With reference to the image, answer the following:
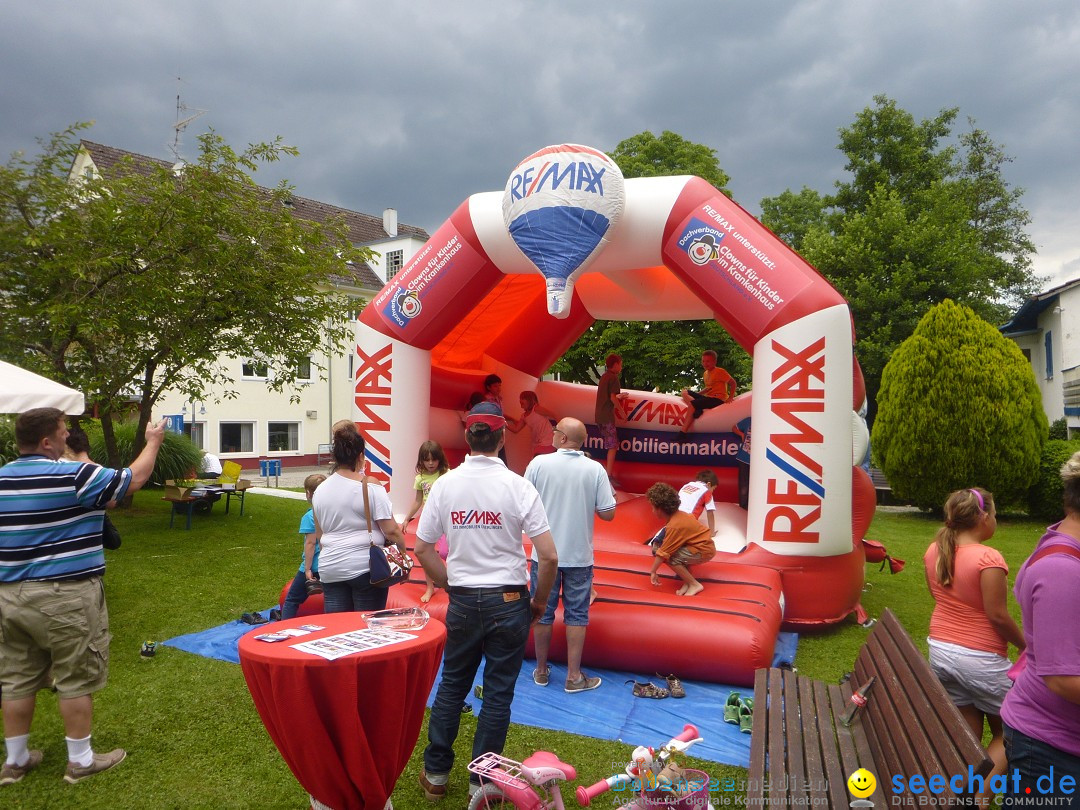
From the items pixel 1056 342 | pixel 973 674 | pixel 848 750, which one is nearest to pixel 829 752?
pixel 848 750

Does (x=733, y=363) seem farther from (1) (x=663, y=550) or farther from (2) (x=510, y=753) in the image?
(2) (x=510, y=753)

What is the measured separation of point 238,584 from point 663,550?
14.2 ft

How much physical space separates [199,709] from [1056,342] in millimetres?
19207

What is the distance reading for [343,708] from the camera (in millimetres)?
2547

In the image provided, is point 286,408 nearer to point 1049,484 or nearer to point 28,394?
point 28,394

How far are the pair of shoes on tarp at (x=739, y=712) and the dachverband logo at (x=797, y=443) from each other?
1.63m

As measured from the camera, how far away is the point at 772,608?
5.10m

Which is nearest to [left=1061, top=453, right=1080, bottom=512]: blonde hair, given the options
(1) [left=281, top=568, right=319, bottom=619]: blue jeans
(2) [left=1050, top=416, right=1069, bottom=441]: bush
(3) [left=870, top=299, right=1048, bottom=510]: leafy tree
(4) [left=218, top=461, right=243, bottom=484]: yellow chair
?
(1) [left=281, top=568, right=319, bottom=619]: blue jeans

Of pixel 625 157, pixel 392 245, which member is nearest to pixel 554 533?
pixel 625 157

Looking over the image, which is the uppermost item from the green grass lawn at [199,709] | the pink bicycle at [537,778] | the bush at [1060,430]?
the bush at [1060,430]

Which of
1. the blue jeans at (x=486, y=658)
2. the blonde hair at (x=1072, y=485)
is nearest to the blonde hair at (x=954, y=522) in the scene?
the blonde hair at (x=1072, y=485)

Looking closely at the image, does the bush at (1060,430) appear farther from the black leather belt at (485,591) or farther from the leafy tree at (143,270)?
the black leather belt at (485,591)

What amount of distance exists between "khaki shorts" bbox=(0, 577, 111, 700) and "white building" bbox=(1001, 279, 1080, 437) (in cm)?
1681

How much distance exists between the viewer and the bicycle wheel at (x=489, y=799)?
9.20 ft
